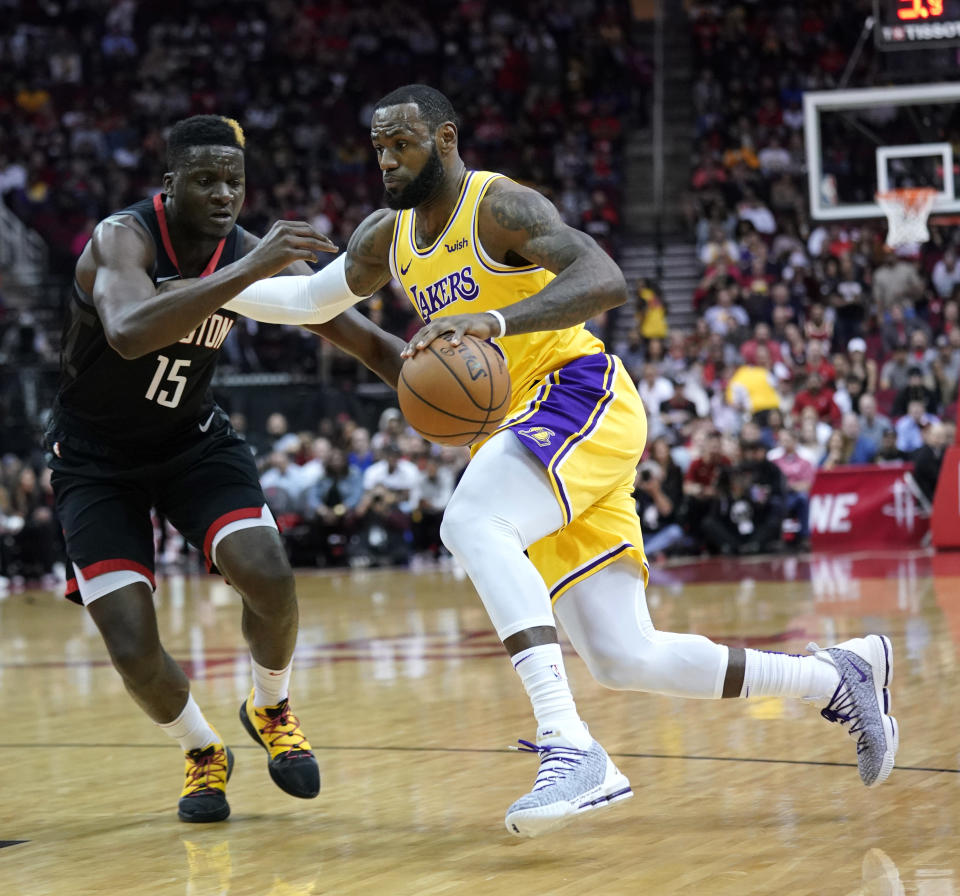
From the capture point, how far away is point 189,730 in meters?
4.83

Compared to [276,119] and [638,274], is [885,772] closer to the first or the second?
[638,274]

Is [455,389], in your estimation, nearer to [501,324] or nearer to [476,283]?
[501,324]

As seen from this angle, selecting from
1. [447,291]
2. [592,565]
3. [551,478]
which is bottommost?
[592,565]

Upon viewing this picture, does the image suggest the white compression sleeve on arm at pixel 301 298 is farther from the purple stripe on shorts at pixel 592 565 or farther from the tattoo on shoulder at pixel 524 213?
the purple stripe on shorts at pixel 592 565

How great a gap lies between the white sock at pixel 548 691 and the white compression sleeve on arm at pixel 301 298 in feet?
4.66

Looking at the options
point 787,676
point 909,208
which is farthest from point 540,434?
point 909,208

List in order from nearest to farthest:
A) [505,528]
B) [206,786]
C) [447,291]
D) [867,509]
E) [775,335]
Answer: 1. [505,528]
2. [447,291]
3. [206,786]
4. [867,509]
5. [775,335]

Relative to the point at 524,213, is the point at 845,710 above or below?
below

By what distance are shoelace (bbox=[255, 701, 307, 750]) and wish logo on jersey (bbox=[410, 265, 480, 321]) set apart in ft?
4.67

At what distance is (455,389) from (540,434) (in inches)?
13.2

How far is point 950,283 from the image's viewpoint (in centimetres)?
1714

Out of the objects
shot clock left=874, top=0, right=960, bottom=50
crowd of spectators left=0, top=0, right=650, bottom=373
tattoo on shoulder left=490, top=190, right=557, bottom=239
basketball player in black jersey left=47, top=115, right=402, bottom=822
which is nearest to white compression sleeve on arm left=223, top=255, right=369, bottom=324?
basketball player in black jersey left=47, top=115, right=402, bottom=822

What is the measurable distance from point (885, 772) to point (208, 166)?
2.76 metres

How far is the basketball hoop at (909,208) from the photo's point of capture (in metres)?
15.1
